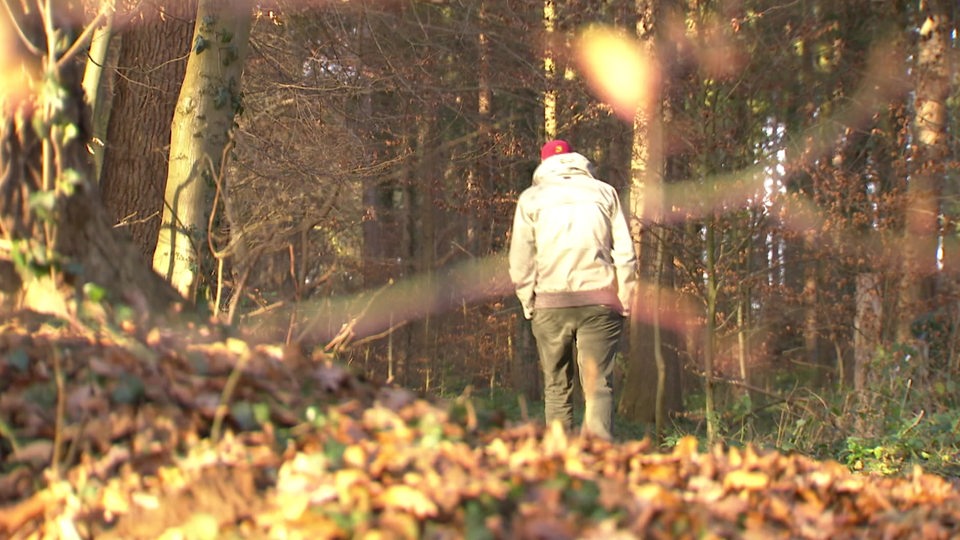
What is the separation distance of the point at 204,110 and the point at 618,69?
5.80 meters

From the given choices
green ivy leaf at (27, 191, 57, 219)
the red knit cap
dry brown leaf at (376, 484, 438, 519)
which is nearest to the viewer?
dry brown leaf at (376, 484, 438, 519)

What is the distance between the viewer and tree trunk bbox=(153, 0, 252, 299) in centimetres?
877

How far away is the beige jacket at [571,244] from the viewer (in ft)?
21.6

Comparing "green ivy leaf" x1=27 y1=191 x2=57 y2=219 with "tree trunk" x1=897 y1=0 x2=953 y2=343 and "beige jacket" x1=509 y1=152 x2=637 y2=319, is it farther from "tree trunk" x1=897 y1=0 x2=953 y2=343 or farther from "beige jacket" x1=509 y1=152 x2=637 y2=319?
"tree trunk" x1=897 y1=0 x2=953 y2=343

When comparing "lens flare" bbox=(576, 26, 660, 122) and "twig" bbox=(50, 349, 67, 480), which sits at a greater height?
"lens flare" bbox=(576, 26, 660, 122)

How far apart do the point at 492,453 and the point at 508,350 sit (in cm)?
2210

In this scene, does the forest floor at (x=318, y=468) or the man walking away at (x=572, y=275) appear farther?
the man walking away at (x=572, y=275)

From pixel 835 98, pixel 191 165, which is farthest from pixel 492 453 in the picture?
pixel 835 98

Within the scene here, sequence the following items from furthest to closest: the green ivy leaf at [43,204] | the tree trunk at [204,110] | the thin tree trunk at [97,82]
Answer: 1. the thin tree trunk at [97,82]
2. the tree trunk at [204,110]
3. the green ivy leaf at [43,204]

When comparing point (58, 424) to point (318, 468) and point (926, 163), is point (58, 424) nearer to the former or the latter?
point (318, 468)

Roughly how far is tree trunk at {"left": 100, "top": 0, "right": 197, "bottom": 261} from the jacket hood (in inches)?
177

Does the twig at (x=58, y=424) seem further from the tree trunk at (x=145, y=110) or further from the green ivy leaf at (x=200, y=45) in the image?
the tree trunk at (x=145, y=110)

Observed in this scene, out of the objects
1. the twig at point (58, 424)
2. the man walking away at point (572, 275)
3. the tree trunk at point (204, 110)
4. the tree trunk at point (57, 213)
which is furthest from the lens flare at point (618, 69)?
the twig at point (58, 424)

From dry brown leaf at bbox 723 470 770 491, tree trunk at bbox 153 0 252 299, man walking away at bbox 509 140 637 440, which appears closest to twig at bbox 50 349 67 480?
dry brown leaf at bbox 723 470 770 491
